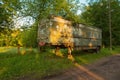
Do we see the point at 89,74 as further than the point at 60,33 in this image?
No

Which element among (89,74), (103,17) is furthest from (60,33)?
(103,17)

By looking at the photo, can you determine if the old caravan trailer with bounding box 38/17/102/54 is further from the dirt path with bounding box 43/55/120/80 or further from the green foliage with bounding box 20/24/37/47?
the green foliage with bounding box 20/24/37/47

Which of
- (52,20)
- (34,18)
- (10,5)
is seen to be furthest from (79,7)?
(52,20)

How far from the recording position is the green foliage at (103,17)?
4325cm

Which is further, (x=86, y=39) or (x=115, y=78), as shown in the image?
(x=86, y=39)

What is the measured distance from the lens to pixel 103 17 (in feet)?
144

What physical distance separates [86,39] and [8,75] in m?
15.3

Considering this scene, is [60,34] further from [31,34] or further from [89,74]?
[31,34]

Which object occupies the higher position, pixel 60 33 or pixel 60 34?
pixel 60 33

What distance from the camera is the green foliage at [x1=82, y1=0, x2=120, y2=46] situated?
43250 mm

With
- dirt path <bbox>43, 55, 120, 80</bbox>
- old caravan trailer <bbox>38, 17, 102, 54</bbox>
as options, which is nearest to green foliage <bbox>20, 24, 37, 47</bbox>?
old caravan trailer <bbox>38, 17, 102, 54</bbox>

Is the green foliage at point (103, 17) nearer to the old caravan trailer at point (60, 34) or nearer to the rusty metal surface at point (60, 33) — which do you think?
the old caravan trailer at point (60, 34)

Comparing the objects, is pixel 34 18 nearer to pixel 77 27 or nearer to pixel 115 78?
pixel 77 27

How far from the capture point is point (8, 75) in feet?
37.2
